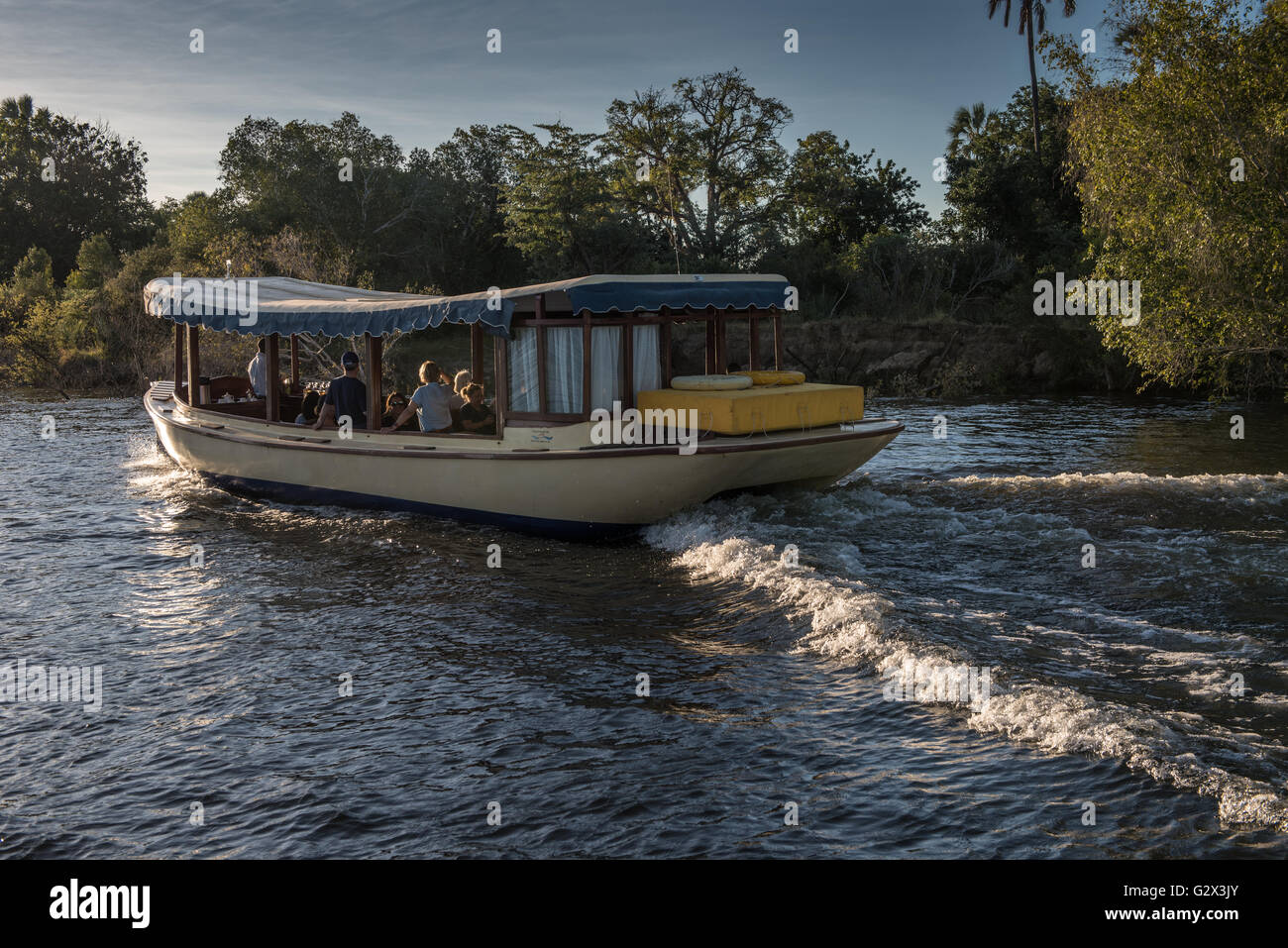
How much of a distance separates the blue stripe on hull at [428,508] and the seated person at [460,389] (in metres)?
1.32

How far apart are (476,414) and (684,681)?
6.62 metres

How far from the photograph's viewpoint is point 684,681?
795 cm

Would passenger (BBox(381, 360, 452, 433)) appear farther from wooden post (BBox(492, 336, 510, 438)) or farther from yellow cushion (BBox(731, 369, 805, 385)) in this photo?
yellow cushion (BBox(731, 369, 805, 385))

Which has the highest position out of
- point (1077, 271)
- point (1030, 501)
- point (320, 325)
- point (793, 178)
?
point (793, 178)

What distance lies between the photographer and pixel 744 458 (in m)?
11.8

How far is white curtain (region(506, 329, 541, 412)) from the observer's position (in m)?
13.0

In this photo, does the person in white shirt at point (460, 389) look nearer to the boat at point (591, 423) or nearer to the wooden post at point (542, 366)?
the boat at point (591, 423)

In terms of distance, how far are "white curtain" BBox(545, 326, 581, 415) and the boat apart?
2cm

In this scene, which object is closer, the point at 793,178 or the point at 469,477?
the point at 469,477

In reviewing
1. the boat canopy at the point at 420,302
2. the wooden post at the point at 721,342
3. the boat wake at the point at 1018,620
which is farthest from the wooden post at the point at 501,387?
the wooden post at the point at 721,342

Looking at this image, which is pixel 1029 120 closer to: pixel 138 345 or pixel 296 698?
pixel 138 345

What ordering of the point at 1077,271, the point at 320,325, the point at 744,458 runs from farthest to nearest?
1. the point at 1077,271
2. the point at 320,325
3. the point at 744,458
